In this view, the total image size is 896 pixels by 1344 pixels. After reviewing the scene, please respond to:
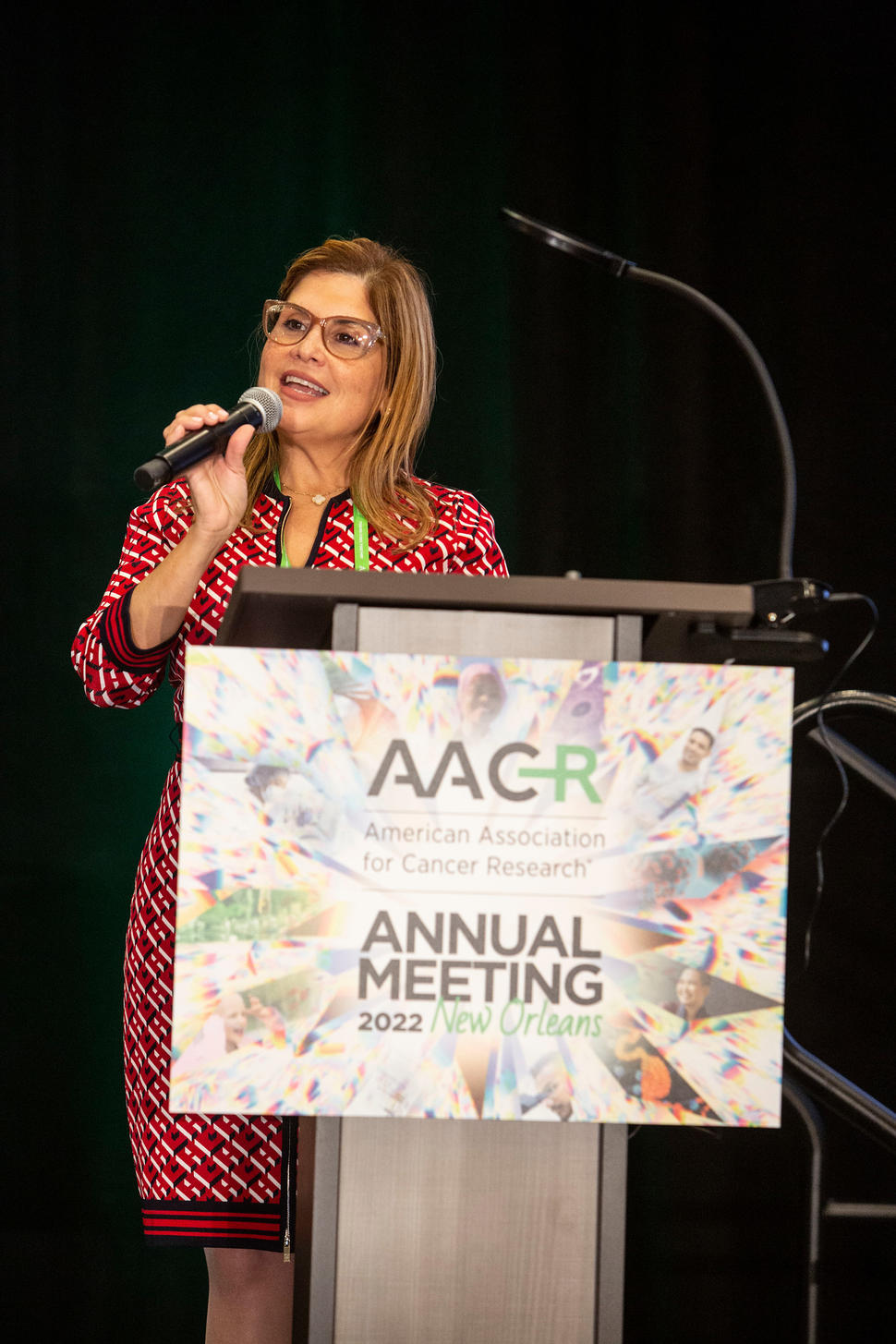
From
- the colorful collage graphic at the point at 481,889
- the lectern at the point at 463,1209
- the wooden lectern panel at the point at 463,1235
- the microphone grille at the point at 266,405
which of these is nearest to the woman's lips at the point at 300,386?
the microphone grille at the point at 266,405

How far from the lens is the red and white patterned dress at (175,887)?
1423 mm

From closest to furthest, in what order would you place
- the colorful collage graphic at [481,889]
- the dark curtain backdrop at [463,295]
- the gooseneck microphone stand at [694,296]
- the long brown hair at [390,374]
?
the colorful collage graphic at [481,889] < the gooseneck microphone stand at [694,296] < the long brown hair at [390,374] < the dark curtain backdrop at [463,295]

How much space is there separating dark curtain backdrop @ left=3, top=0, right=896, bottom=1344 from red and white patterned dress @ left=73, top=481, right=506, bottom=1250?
0.96 metres

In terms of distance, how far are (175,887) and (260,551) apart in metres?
0.39

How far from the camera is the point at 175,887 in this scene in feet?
4.95

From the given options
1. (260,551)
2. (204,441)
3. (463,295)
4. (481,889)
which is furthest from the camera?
(463,295)

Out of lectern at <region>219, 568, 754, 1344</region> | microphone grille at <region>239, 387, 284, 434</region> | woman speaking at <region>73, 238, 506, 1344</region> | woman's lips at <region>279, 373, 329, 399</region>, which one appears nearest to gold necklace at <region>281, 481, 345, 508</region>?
woman speaking at <region>73, 238, 506, 1344</region>

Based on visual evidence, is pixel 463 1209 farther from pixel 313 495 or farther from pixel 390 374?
pixel 390 374

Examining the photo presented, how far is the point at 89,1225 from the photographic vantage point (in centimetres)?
244

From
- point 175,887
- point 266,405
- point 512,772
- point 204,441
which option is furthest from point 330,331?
point 512,772

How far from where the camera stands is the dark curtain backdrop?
2479 mm

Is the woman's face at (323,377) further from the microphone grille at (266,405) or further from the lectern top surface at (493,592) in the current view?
the lectern top surface at (493,592)

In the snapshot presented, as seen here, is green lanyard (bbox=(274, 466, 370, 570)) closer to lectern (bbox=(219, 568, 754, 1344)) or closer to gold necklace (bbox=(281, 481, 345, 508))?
gold necklace (bbox=(281, 481, 345, 508))

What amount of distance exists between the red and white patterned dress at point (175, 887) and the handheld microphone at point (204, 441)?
0.22 m
